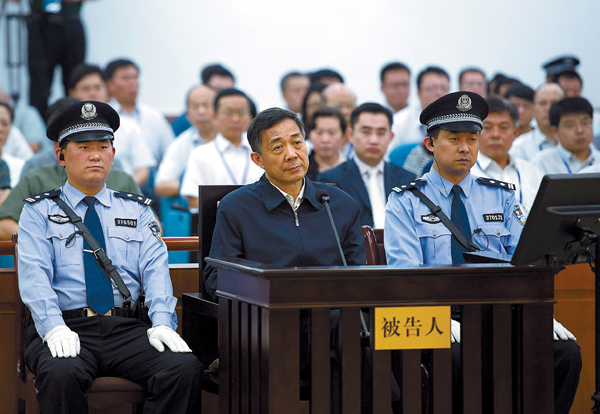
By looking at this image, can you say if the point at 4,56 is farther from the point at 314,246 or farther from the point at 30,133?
the point at 314,246

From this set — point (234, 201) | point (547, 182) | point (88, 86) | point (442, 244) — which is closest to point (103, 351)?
point (234, 201)

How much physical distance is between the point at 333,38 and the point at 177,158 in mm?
2573

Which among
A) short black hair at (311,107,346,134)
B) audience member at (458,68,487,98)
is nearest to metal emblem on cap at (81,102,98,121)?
short black hair at (311,107,346,134)

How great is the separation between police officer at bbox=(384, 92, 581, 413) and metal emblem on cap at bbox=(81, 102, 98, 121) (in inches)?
46.2

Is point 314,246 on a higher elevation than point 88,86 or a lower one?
lower

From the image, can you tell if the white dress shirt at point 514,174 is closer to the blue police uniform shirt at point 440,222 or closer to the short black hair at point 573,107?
the short black hair at point 573,107

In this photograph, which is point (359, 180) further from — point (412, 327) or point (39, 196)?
point (412, 327)

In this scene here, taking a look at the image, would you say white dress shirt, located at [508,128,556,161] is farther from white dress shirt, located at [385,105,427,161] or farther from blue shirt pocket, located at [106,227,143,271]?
blue shirt pocket, located at [106,227,143,271]

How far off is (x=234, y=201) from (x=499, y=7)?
5.68m

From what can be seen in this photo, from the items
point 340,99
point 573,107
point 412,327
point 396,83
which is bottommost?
point 412,327

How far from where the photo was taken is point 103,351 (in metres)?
2.52

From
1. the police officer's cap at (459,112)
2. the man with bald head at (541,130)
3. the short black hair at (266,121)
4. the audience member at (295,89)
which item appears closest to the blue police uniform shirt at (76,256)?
the short black hair at (266,121)

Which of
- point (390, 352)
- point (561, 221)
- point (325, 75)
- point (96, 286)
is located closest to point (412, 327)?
point (390, 352)

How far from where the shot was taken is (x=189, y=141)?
5621 millimetres
